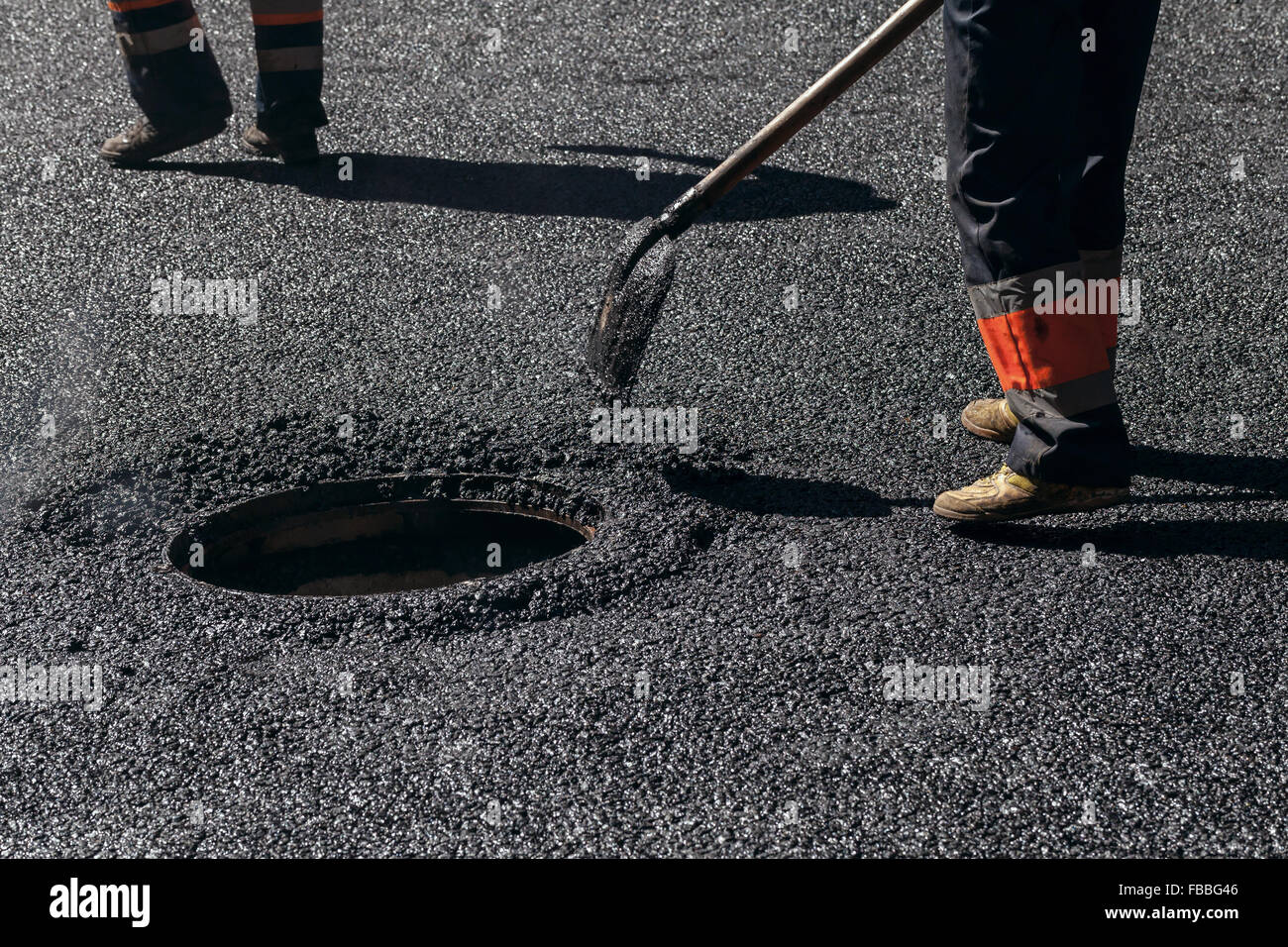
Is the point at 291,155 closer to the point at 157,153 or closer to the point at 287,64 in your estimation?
the point at 287,64


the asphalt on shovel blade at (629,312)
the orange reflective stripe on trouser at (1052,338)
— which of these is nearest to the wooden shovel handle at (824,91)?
the asphalt on shovel blade at (629,312)

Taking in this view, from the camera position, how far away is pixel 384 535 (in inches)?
123

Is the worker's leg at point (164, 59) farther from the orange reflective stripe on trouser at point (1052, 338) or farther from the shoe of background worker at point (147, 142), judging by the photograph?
the orange reflective stripe on trouser at point (1052, 338)

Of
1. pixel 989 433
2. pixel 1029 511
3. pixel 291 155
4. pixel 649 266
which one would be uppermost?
pixel 291 155

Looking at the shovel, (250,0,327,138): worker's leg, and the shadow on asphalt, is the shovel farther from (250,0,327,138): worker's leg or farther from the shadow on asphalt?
(250,0,327,138): worker's leg

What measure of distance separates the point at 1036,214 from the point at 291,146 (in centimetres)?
305

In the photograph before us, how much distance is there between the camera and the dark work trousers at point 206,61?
4.91m

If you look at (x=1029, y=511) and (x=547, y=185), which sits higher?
(x=547, y=185)

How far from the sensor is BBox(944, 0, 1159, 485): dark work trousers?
A: 2635mm

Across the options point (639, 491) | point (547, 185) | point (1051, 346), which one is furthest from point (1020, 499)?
point (547, 185)

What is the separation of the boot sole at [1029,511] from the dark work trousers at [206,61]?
3.07m

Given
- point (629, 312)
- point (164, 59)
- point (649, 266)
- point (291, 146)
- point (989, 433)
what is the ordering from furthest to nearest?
1. point (164, 59)
2. point (291, 146)
3. point (649, 266)
4. point (629, 312)
5. point (989, 433)

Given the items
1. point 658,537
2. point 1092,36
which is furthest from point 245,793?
point 1092,36

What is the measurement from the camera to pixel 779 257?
4.14 meters
